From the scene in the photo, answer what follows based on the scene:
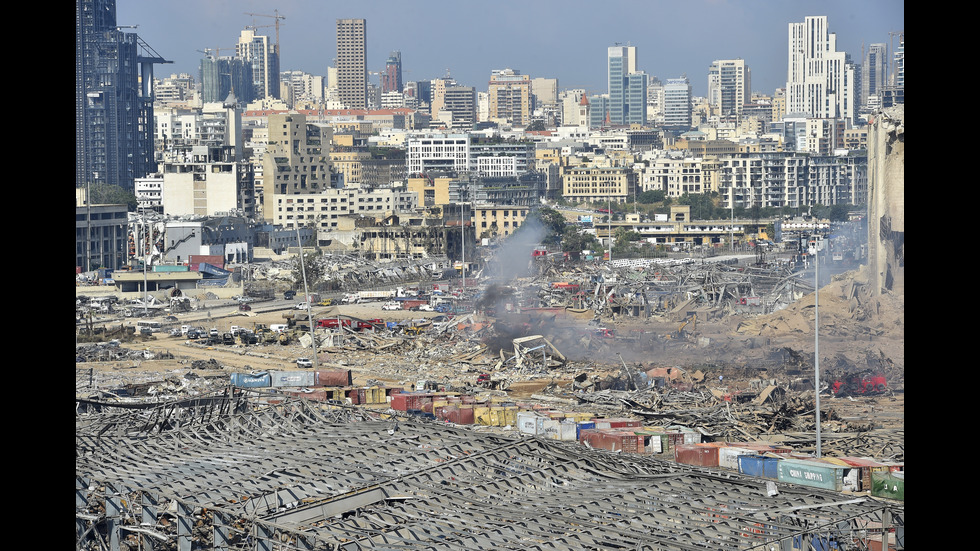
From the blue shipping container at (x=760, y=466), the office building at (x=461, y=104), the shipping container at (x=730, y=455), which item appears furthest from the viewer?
the office building at (x=461, y=104)

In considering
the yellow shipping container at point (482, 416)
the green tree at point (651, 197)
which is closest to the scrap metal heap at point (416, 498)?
the yellow shipping container at point (482, 416)

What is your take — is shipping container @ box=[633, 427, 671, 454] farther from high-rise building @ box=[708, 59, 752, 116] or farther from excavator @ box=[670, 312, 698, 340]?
high-rise building @ box=[708, 59, 752, 116]

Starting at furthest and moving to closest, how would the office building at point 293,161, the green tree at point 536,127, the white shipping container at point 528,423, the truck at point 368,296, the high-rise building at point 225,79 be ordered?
the high-rise building at point 225,79
the green tree at point 536,127
the office building at point 293,161
the truck at point 368,296
the white shipping container at point 528,423

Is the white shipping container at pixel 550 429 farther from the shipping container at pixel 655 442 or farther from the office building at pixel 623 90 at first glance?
the office building at pixel 623 90

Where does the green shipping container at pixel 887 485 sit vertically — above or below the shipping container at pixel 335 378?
above

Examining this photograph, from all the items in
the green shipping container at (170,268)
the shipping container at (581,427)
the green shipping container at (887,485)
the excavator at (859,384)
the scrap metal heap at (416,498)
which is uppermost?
the green shipping container at (170,268)

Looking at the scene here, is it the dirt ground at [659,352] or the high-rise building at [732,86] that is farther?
the high-rise building at [732,86]
